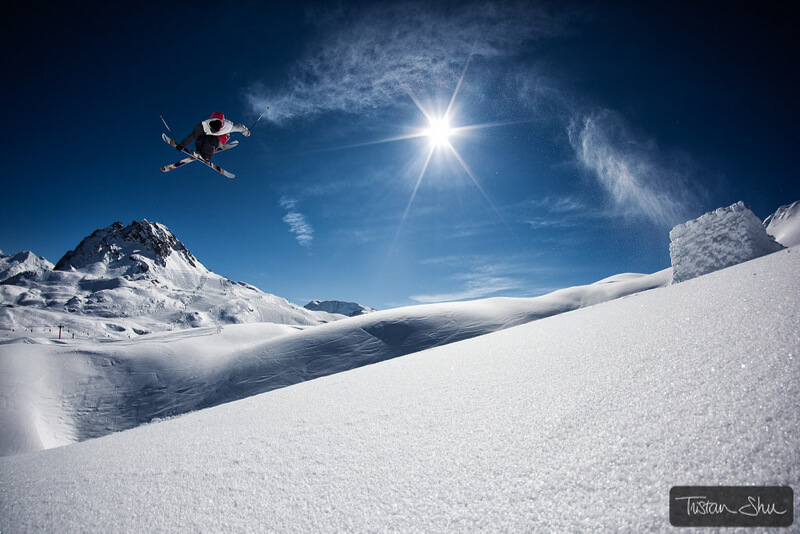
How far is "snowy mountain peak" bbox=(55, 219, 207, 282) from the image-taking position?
148 meters

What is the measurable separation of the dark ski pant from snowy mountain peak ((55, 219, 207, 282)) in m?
175

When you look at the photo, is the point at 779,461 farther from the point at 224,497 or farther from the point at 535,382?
the point at 224,497

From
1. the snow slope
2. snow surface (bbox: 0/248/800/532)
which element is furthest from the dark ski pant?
the snow slope

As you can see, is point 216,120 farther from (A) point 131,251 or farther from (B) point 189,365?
(A) point 131,251

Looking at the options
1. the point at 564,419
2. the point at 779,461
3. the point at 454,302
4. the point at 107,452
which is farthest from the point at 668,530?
the point at 454,302

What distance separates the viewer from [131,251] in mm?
158875

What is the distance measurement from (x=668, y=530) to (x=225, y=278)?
6949 inches

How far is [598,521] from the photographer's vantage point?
1.14 metres

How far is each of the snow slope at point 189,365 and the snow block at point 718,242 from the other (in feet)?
32.0

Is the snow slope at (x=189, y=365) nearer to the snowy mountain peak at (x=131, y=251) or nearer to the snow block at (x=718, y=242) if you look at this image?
the snow block at (x=718, y=242)
